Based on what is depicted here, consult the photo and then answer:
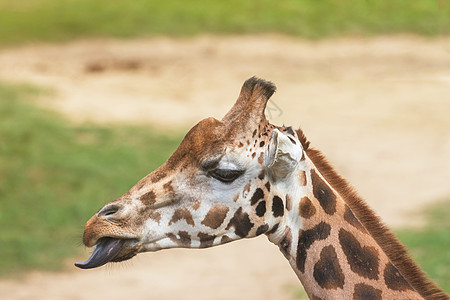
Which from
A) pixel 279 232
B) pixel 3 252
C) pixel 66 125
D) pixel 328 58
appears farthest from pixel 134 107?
pixel 279 232

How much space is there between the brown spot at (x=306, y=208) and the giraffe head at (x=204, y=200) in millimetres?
125

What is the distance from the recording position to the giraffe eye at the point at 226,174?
184 inches

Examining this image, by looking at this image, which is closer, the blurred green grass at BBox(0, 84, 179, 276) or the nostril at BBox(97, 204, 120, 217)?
the nostril at BBox(97, 204, 120, 217)

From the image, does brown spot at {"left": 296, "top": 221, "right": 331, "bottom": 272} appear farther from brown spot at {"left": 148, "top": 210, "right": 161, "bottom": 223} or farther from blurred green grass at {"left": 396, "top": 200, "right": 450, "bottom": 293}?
blurred green grass at {"left": 396, "top": 200, "right": 450, "bottom": 293}

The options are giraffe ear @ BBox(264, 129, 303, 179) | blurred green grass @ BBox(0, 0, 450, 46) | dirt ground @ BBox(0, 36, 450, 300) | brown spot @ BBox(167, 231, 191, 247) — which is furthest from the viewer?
blurred green grass @ BBox(0, 0, 450, 46)

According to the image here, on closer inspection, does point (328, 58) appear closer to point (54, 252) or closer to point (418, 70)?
point (418, 70)

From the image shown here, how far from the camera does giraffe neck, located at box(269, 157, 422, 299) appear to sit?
4672mm

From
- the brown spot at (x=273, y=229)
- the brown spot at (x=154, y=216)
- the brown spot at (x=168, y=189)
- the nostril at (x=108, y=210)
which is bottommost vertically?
the nostril at (x=108, y=210)

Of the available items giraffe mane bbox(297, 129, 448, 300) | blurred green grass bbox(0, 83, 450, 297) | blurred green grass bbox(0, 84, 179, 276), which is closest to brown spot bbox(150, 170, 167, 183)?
giraffe mane bbox(297, 129, 448, 300)

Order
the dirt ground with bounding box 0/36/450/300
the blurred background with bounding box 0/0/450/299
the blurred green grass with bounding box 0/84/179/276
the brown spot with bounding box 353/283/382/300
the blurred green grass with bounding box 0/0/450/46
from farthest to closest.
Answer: the blurred green grass with bounding box 0/0/450/46
the blurred green grass with bounding box 0/84/179/276
the blurred background with bounding box 0/0/450/299
the dirt ground with bounding box 0/36/450/300
the brown spot with bounding box 353/283/382/300

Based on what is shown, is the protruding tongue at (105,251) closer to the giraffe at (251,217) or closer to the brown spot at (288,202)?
the giraffe at (251,217)

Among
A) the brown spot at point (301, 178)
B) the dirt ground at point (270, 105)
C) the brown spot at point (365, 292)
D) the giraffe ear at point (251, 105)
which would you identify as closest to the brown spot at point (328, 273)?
the brown spot at point (365, 292)

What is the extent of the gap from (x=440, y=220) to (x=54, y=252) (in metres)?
6.24

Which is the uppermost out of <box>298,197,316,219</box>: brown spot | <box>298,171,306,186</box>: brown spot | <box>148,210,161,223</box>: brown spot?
<box>298,171,306,186</box>: brown spot
